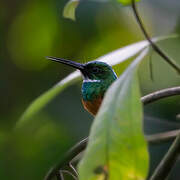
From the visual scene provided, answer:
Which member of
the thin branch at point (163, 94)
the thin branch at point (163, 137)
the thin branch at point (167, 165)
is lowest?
the thin branch at point (163, 137)

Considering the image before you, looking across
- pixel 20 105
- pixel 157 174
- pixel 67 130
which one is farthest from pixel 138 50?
pixel 20 105

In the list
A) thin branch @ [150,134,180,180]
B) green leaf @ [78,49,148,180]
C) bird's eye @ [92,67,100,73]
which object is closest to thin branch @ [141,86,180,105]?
thin branch @ [150,134,180,180]

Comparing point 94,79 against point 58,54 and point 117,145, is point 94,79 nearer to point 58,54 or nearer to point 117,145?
point 58,54

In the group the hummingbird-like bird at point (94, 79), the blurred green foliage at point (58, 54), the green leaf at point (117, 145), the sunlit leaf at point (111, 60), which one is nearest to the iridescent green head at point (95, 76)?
the hummingbird-like bird at point (94, 79)

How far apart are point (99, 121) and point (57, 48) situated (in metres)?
2.25

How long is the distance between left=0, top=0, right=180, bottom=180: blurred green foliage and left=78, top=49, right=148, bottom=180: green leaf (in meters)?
1.61

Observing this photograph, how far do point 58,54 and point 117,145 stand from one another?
2271mm

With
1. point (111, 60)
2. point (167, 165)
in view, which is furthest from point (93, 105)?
point (167, 165)

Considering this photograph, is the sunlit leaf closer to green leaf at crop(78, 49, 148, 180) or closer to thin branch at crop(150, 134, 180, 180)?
thin branch at crop(150, 134, 180, 180)

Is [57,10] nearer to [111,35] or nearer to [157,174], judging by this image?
[111,35]

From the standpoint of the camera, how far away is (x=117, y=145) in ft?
2.40

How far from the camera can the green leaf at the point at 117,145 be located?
0.71 m

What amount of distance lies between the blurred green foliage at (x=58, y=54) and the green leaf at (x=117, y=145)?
1.61 m

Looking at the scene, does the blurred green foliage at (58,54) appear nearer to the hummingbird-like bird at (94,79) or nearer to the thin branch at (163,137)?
the hummingbird-like bird at (94,79)
